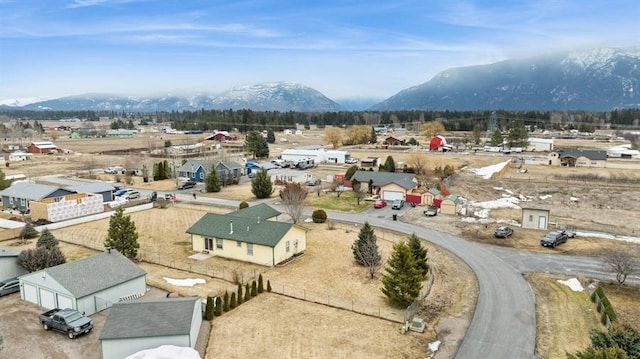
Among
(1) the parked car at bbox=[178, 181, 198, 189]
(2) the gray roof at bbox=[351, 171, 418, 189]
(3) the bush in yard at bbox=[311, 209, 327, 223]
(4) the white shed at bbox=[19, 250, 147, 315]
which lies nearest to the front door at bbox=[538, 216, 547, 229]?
(2) the gray roof at bbox=[351, 171, 418, 189]

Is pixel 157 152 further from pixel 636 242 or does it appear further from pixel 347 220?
pixel 636 242

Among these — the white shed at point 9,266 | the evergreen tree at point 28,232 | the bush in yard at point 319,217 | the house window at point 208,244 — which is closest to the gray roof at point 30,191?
the evergreen tree at point 28,232

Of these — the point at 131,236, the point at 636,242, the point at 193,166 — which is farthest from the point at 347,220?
the point at 193,166

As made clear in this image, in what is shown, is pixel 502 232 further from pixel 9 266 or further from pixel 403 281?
pixel 9 266

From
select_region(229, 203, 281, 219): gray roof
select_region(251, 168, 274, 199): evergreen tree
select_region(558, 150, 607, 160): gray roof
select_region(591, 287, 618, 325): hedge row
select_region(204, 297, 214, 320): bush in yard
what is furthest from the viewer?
select_region(558, 150, 607, 160): gray roof

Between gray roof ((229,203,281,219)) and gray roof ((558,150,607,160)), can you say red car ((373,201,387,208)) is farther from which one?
gray roof ((558,150,607,160))

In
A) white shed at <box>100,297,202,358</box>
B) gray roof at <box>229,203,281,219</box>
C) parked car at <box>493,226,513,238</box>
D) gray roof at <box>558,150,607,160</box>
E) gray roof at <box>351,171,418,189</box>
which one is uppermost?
gray roof at <box>558,150,607,160</box>
